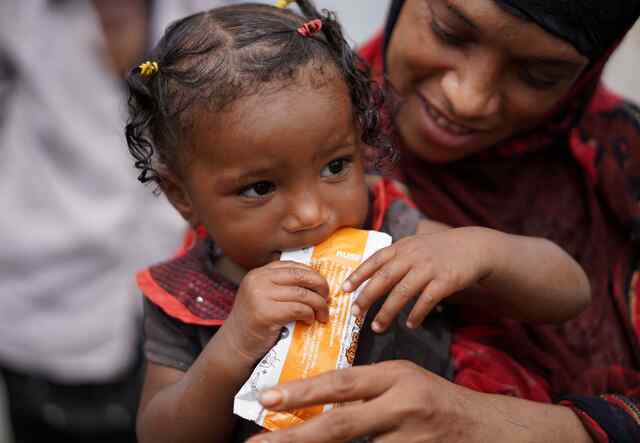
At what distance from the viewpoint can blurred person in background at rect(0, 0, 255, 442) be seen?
2.28 metres

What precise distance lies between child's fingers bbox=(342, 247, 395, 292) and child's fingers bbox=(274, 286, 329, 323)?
0.05 meters

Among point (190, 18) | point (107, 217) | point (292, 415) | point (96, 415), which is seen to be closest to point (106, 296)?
point (107, 217)

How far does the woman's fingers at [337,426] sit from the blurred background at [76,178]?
165 centimetres

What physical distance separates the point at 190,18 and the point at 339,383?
817mm

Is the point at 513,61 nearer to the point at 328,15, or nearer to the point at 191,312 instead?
the point at 328,15

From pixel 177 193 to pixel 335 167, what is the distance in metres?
0.36

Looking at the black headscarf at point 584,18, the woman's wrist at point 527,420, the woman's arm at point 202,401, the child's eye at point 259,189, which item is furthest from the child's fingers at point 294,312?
the black headscarf at point 584,18

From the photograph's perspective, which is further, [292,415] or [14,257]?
[14,257]

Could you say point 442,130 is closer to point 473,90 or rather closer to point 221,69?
point 473,90

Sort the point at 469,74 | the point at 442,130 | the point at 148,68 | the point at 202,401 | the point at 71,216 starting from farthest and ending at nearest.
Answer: the point at 71,216, the point at 442,130, the point at 469,74, the point at 148,68, the point at 202,401

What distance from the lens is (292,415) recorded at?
1041 millimetres

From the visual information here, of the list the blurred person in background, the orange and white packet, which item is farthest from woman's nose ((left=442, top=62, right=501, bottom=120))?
the blurred person in background

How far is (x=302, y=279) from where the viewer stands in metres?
1.09

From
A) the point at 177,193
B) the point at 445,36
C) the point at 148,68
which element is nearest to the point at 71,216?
the point at 177,193
